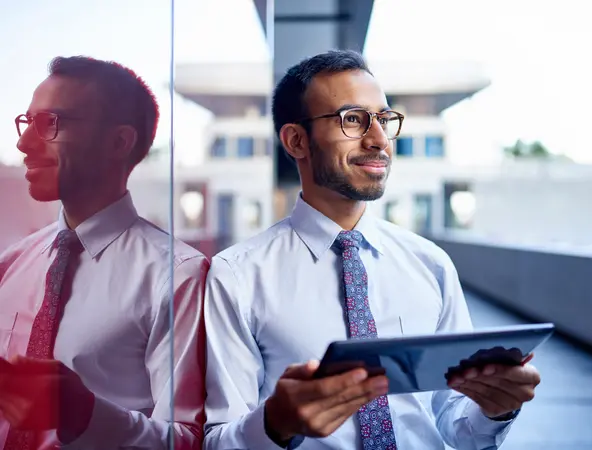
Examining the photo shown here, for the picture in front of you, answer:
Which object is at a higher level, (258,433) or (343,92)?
(343,92)

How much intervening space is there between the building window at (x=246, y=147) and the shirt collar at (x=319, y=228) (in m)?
0.66

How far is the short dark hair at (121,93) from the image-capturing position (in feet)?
3.67

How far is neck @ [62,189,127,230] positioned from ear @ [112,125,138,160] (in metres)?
0.08

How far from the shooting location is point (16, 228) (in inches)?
43.6

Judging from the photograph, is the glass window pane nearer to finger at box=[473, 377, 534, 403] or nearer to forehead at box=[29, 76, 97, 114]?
forehead at box=[29, 76, 97, 114]

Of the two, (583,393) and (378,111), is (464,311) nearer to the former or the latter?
(378,111)

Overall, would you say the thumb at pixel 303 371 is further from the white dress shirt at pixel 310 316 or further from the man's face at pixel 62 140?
the man's face at pixel 62 140

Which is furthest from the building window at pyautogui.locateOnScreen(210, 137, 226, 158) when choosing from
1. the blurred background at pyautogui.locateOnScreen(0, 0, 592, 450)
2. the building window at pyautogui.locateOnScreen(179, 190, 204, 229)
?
the building window at pyautogui.locateOnScreen(179, 190, 204, 229)

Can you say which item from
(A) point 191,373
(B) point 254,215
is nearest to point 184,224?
(A) point 191,373

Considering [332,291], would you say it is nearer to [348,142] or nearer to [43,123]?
[348,142]

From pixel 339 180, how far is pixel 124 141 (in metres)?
0.47

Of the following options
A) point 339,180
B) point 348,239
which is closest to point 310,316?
point 348,239

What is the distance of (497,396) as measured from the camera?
1156mm

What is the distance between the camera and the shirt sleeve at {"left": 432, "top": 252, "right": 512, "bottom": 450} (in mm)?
1293
